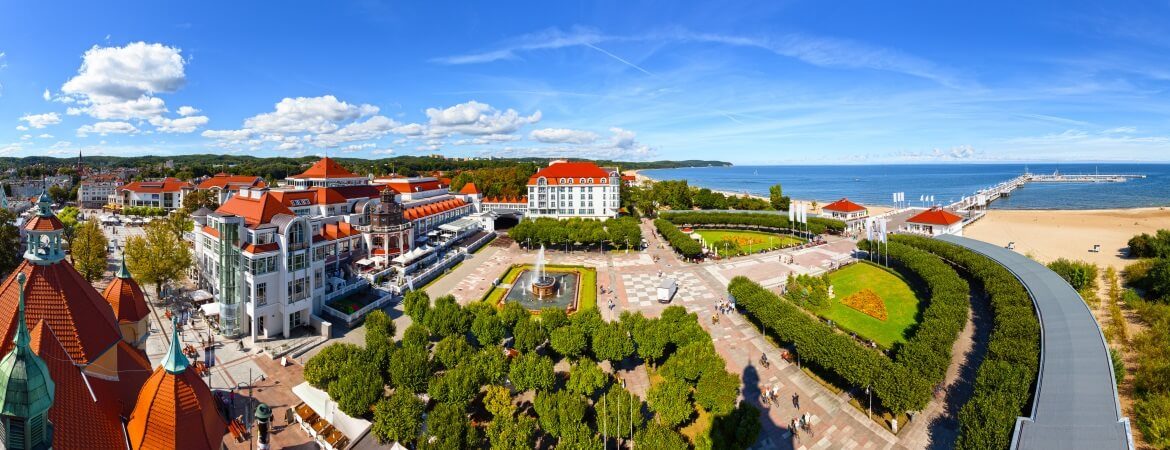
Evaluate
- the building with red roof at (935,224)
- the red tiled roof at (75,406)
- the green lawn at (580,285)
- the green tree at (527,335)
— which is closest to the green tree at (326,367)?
the green tree at (527,335)

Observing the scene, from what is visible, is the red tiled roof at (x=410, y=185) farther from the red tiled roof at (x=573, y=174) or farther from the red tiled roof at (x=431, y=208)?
the red tiled roof at (x=573, y=174)

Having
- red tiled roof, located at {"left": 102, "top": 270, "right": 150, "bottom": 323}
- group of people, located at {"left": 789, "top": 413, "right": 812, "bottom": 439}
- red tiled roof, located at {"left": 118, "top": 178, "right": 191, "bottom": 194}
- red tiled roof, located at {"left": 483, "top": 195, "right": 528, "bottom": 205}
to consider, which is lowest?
group of people, located at {"left": 789, "top": 413, "right": 812, "bottom": 439}

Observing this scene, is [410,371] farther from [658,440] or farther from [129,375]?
[658,440]

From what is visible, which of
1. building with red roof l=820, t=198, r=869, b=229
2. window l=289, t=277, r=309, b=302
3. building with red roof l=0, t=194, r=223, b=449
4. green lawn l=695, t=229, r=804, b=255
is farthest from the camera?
→ building with red roof l=820, t=198, r=869, b=229

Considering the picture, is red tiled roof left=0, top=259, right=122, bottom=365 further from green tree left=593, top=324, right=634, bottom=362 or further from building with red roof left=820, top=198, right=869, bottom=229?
building with red roof left=820, top=198, right=869, bottom=229

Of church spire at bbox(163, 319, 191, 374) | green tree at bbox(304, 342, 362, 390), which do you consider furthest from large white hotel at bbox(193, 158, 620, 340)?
church spire at bbox(163, 319, 191, 374)

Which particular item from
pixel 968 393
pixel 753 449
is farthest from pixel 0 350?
pixel 968 393
